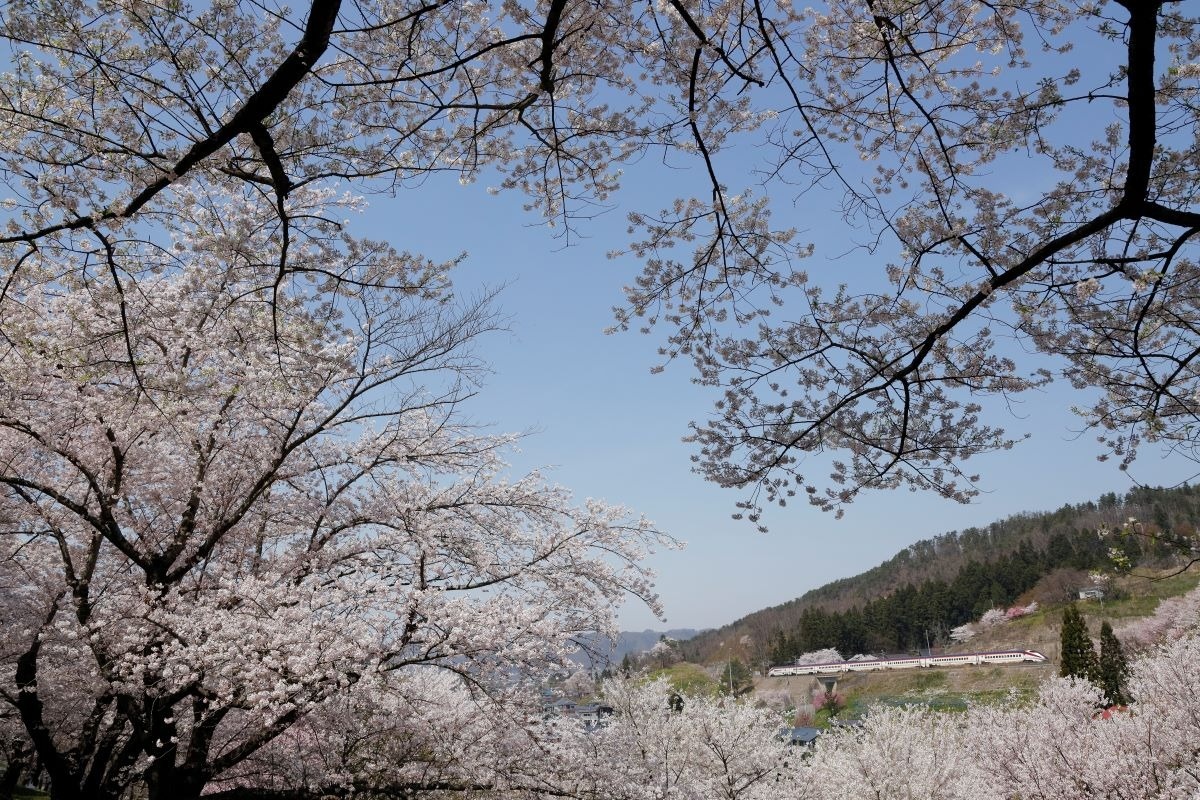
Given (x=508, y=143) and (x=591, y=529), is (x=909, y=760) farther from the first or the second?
(x=508, y=143)

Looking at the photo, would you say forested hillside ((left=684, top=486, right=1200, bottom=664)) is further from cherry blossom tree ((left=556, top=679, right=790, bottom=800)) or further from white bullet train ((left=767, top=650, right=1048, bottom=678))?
cherry blossom tree ((left=556, top=679, right=790, bottom=800))

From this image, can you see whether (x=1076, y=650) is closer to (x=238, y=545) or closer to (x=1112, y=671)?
(x=1112, y=671)

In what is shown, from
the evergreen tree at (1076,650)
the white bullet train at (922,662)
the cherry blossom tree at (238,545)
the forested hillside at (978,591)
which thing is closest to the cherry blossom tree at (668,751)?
the cherry blossom tree at (238,545)

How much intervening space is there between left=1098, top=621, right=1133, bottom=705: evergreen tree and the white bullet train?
77.1ft

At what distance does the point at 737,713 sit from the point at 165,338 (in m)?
15.1

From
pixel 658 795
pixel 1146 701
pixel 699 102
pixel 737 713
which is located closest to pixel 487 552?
pixel 658 795

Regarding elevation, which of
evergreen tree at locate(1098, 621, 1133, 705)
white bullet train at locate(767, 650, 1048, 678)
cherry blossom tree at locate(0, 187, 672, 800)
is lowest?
white bullet train at locate(767, 650, 1048, 678)

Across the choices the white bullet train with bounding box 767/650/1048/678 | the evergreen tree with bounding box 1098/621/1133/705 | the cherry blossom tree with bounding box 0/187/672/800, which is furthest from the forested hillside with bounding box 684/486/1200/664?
the cherry blossom tree with bounding box 0/187/672/800

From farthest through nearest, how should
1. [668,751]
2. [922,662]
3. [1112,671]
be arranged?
[922,662] → [1112,671] → [668,751]

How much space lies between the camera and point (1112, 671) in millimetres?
32688

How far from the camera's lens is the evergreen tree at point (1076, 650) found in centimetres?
3147

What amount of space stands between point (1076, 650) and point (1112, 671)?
222 cm

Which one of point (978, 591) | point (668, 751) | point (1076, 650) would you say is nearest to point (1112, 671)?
point (1076, 650)

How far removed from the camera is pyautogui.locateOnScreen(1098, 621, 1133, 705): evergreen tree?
103 ft
